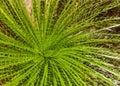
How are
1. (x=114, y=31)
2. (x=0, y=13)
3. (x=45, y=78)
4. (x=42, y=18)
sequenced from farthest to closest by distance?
(x=114, y=31) → (x=42, y=18) → (x=0, y=13) → (x=45, y=78)

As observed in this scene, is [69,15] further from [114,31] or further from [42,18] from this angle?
[114,31]

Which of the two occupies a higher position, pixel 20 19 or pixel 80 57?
pixel 20 19

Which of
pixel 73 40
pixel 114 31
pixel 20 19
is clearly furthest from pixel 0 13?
pixel 114 31

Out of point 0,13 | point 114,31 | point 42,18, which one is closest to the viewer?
point 0,13

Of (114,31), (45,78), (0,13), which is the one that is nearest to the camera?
(45,78)

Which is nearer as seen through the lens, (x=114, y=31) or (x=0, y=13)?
(x=0, y=13)

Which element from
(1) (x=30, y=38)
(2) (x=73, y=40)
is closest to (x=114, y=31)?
(2) (x=73, y=40)

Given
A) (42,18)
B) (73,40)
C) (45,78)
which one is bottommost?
(45,78)

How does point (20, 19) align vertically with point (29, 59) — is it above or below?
above

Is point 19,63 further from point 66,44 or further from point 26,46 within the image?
point 66,44
